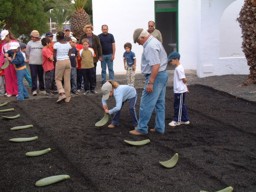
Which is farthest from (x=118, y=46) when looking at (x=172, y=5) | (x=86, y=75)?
(x=86, y=75)

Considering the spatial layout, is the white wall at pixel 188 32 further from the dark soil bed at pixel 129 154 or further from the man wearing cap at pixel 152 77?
the man wearing cap at pixel 152 77

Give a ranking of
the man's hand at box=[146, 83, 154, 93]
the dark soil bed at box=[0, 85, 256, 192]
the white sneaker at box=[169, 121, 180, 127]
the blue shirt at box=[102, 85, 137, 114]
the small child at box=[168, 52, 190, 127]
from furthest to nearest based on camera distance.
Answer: the white sneaker at box=[169, 121, 180, 127], the small child at box=[168, 52, 190, 127], the blue shirt at box=[102, 85, 137, 114], the man's hand at box=[146, 83, 154, 93], the dark soil bed at box=[0, 85, 256, 192]

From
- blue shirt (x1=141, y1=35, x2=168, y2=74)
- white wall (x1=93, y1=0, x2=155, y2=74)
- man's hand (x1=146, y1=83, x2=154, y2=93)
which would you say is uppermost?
white wall (x1=93, y1=0, x2=155, y2=74)

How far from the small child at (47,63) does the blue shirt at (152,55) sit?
16.2 ft

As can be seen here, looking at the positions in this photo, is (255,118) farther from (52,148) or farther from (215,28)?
(215,28)

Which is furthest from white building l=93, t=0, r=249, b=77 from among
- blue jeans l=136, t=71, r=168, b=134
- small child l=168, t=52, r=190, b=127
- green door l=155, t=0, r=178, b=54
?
blue jeans l=136, t=71, r=168, b=134

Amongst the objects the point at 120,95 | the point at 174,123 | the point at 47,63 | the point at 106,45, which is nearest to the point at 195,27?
the point at 106,45

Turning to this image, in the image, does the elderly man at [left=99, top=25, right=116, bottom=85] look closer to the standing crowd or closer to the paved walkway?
the standing crowd

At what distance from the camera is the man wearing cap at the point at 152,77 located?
697cm

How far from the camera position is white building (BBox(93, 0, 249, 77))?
47.4 ft

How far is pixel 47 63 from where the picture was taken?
38.3 ft

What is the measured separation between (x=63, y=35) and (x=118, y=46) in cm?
531

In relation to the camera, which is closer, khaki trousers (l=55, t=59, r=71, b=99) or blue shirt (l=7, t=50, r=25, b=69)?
khaki trousers (l=55, t=59, r=71, b=99)

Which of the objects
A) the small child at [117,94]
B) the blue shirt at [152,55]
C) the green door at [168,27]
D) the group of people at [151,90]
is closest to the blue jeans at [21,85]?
the group of people at [151,90]
